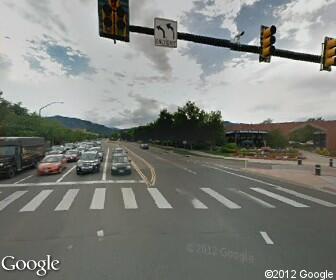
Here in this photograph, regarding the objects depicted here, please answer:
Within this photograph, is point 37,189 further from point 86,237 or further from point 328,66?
point 328,66

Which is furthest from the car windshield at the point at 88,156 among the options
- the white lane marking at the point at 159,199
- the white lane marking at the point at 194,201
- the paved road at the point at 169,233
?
the white lane marking at the point at 194,201

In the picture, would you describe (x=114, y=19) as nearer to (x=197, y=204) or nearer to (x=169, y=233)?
(x=169, y=233)

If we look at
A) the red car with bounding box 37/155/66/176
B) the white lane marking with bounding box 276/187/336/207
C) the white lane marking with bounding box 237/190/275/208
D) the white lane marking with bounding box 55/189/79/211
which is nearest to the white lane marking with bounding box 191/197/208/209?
the white lane marking with bounding box 237/190/275/208

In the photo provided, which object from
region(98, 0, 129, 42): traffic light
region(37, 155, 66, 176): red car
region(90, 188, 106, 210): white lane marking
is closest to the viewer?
region(98, 0, 129, 42): traffic light

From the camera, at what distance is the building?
177ft

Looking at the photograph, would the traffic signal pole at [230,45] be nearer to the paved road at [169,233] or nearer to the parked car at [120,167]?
the paved road at [169,233]

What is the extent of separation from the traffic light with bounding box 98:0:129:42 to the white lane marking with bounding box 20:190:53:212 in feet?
21.7

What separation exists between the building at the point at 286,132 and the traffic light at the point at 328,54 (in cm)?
4735

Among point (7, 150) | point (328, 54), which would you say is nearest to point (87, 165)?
point (7, 150)

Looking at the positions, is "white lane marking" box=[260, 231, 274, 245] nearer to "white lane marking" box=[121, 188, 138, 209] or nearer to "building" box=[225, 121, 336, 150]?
"white lane marking" box=[121, 188, 138, 209]

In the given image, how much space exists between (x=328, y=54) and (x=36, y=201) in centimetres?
1290

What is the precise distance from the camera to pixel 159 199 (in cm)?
1054

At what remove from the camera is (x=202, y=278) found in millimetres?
4418

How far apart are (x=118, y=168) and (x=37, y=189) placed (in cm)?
611
